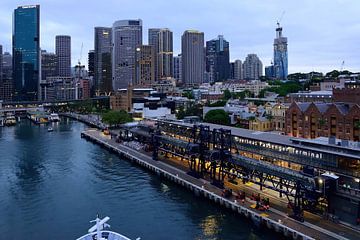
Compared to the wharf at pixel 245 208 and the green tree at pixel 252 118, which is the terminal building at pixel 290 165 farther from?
the green tree at pixel 252 118

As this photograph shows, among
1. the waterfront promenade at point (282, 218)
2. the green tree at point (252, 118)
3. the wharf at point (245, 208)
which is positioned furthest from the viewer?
the green tree at point (252, 118)

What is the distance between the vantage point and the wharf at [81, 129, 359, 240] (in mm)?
28406

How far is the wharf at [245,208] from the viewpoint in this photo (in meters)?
28.4

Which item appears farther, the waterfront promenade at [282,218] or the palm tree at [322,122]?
the palm tree at [322,122]

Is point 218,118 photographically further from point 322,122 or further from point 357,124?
point 357,124

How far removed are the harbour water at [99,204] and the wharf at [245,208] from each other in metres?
0.74

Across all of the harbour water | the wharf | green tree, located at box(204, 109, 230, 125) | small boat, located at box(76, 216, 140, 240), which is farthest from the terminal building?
green tree, located at box(204, 109, 230, 125)

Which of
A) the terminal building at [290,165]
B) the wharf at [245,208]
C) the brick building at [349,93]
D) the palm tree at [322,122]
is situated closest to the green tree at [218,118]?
the wharf at [245,208]

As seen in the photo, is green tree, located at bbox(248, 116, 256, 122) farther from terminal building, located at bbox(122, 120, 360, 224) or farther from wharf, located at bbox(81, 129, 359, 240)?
wharf, located at bbox(81, 129, 359, 240)

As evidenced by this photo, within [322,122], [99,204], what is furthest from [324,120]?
[99,204]

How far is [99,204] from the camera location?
40312 millimetres

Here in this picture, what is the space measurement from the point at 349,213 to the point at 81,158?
45851 millimetres

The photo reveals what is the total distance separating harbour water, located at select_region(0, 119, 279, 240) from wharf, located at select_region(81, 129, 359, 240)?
74cm

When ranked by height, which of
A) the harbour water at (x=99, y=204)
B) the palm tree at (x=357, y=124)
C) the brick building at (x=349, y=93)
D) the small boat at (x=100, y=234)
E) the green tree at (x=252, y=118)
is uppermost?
the brick building at (x=349, y=93)
